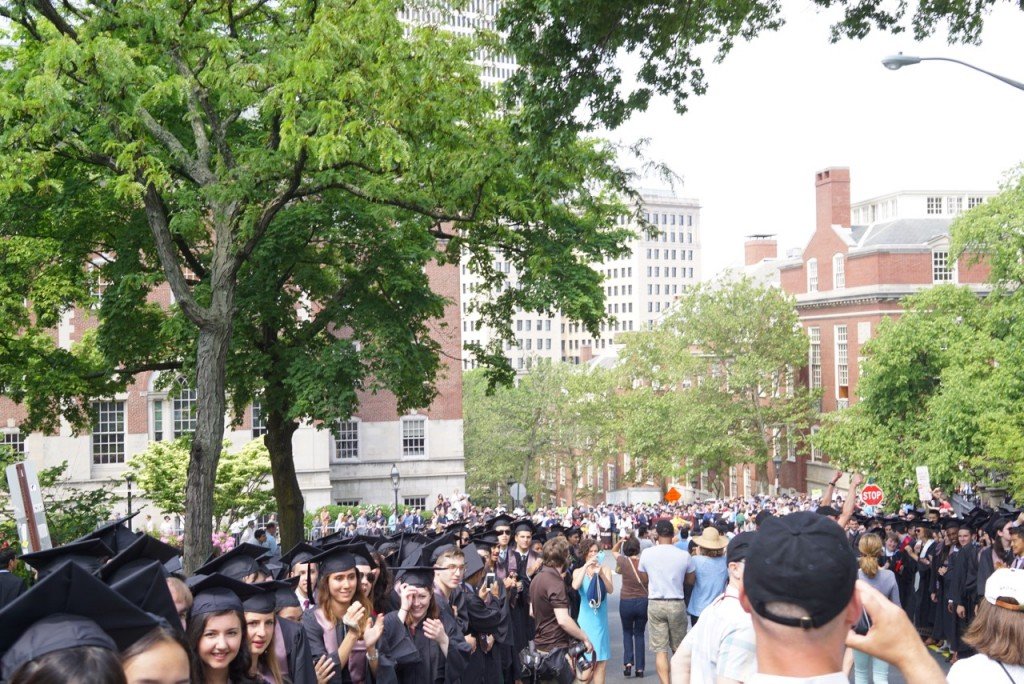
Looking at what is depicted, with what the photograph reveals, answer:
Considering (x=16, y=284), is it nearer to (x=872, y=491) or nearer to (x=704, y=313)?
(x=872, y=491)

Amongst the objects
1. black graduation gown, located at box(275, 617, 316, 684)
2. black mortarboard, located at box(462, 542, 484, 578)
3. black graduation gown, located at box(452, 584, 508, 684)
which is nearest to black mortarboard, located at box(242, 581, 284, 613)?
black graduation gown, located at box(275, 617, 316, 684)

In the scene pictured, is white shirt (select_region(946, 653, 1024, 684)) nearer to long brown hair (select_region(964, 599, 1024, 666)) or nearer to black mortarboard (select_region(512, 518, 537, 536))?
long brown hair (select_region(964, 599, 1024, 666))

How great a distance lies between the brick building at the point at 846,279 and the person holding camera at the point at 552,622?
57.3 m

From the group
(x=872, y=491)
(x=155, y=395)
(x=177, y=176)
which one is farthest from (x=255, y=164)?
(x=155, y=395)

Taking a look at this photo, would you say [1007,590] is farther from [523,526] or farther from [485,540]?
[523,526]

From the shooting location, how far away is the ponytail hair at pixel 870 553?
1143 centimetres

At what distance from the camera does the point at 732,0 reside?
13773 mm

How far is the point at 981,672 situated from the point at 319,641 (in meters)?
4.29

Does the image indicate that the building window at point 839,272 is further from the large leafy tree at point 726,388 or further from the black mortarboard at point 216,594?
the black mortarboard at point 216,594

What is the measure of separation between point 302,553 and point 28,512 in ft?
8.10

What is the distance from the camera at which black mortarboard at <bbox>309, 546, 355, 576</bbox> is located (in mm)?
8172

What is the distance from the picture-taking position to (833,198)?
237 ft

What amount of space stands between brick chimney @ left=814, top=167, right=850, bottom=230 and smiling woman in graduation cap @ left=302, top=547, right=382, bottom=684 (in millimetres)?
67283

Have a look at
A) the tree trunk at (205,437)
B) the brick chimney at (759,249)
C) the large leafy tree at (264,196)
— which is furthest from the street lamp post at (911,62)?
the brick chimney at (759,249)
